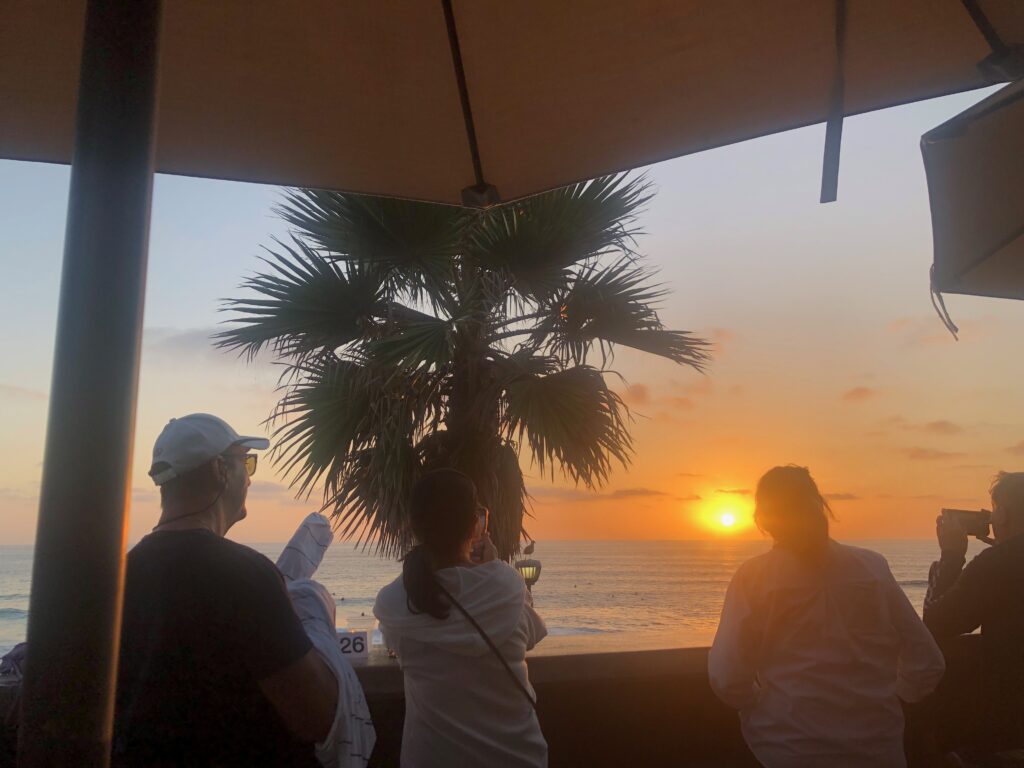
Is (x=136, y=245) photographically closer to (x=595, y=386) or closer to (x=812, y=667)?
(x=812, y=667)

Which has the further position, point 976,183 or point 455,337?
point 455,337

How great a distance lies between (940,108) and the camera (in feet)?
7.44

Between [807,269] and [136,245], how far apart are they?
16.6 m

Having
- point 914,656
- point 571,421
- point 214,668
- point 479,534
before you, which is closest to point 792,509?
point 914,656

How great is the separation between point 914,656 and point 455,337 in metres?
3.97

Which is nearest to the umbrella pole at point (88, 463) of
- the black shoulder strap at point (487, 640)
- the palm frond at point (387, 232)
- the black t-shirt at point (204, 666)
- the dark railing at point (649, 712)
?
the black t-shirt at point (204, 666)

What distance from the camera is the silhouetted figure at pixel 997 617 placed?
7.57ft

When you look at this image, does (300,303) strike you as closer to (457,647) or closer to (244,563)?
(457,647)

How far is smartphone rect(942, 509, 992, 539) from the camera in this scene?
281cm

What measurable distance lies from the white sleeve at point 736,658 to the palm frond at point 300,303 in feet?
15.0

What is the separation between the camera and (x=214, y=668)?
1372 mm

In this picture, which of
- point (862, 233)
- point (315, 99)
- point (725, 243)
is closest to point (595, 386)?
point (315, 99)

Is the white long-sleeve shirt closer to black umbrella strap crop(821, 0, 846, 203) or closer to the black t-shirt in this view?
black umbrella strap crop(821, 0, 846, 203)

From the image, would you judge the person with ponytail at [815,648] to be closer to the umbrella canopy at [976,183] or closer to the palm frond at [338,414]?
the umbrella canopy at [976,183]
